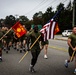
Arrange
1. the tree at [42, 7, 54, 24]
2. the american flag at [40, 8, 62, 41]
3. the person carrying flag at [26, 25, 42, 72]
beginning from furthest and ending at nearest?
the tree at [42, 7, 54, 24] < the american flag at [40, 8, 62, 41] < the person carrying flag at [26, 25, 42, 72]

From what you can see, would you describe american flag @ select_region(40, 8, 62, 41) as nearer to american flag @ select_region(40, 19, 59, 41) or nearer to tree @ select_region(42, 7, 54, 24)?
american flag @ select_region(40, 19, 59, 41)

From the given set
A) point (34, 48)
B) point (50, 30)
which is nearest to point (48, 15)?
point (50, 30)

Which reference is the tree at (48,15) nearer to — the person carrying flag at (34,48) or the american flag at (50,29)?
the american flag at (50,29)

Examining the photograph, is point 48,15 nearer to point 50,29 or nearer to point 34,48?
point 50,29

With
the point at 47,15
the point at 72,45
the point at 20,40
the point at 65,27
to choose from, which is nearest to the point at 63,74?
the point at 72,45

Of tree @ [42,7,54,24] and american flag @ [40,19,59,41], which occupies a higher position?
tree @ [42,7,54,24]

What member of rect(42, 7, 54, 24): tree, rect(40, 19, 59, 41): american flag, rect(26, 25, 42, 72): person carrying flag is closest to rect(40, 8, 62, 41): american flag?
rect(40, 19, 59, 41): american flag

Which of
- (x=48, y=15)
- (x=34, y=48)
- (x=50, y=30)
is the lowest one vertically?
(x=34, y=48)

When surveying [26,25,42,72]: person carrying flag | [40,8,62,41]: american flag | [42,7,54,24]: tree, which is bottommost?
[26,25,42,72]: person carrying flag

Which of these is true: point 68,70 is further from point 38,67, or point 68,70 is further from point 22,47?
point 22,47

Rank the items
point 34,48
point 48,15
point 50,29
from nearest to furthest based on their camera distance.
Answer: point 34,48
point 50,29
point 48,15

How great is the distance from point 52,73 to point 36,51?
0.98m

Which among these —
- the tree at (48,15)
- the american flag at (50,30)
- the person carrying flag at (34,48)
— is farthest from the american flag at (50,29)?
the tree at (48,15)

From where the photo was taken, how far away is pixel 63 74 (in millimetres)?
9102
